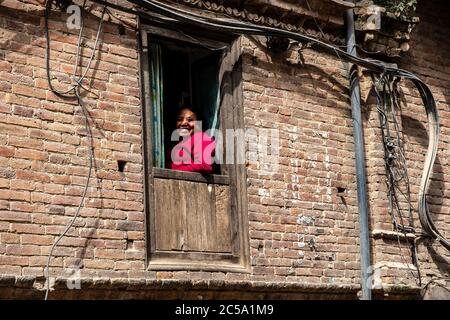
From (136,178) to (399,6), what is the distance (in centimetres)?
382

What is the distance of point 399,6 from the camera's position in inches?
461

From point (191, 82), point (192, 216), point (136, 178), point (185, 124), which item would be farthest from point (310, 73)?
point (136, 178)

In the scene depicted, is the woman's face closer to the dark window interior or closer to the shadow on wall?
the dark window interior

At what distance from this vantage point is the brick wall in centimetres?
884

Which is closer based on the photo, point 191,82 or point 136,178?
point 136,178

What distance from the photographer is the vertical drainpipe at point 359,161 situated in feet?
36.1

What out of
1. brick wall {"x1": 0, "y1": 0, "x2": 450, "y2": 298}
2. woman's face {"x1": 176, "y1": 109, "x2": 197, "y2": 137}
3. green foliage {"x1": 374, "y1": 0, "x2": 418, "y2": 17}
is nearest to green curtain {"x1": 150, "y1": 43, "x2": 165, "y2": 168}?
woman's face {"x1": 176, "y1": 109, "x2": 197, "y2": 137}

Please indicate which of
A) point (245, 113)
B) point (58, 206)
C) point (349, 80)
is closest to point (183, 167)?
point (245, 113)

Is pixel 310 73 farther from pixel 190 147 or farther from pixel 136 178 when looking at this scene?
pixel 136 178

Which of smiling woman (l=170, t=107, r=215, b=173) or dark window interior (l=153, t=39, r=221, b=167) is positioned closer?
smiling woman (l=170, t=107, r=215, b=173)

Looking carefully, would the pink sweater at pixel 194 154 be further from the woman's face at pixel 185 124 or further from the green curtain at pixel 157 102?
the green curtain at pixel 157 102

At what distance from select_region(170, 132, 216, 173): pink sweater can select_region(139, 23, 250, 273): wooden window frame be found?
87 mm

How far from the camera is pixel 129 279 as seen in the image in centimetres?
914

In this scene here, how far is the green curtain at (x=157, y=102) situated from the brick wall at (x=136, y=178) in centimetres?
36
